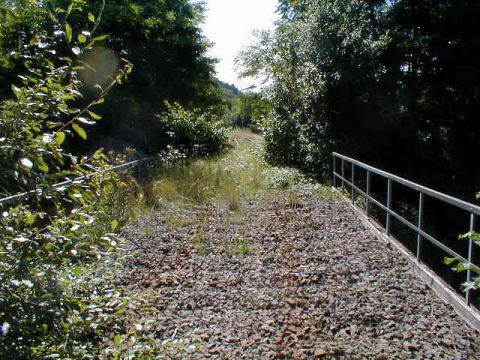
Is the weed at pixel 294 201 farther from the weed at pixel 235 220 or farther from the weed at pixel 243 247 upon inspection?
the weed at pixel 243 247

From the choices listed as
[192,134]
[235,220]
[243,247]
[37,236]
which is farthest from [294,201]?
[192,134]

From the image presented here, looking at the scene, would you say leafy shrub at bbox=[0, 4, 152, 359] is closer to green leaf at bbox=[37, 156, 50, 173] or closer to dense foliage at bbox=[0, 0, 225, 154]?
green leaf at bbox=[37, 156, 50, 173]

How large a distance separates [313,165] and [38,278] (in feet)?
40.4

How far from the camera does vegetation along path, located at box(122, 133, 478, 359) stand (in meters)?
3.39

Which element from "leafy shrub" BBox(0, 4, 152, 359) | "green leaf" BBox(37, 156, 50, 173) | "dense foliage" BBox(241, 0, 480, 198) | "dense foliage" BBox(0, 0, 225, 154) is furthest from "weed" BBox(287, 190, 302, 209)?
"dense foliage" BBox(0, 0, 225, 154)

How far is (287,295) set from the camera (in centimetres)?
442

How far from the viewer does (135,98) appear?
2138 centimetres

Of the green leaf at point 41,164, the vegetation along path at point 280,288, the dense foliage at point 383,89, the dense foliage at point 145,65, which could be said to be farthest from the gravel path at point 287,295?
the dense foliage at point 145,65

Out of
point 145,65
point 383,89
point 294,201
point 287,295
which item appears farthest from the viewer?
point 145,65

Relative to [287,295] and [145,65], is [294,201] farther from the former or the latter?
[145,65]

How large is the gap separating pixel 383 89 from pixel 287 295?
36.6ft

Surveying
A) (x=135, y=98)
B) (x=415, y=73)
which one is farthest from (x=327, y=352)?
(x=135, y=98)

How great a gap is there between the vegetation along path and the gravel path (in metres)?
Answer: 0.01

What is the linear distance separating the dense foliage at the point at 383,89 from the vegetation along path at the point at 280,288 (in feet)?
19.6
